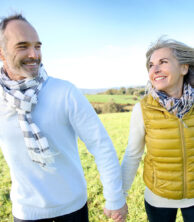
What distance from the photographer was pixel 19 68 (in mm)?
1576

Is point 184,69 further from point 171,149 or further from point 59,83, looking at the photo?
point 59,83

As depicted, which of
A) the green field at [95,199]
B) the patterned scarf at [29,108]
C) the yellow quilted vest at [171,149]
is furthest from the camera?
the green field at [95,199]

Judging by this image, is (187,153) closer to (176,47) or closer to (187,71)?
(187,71)

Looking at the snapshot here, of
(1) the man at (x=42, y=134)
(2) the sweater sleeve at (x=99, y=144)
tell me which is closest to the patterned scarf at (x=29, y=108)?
(1) the man at (x=42, y=134)

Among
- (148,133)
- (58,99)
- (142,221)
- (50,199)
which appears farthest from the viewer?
(142,221)

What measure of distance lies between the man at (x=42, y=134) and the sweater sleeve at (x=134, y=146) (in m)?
0.33

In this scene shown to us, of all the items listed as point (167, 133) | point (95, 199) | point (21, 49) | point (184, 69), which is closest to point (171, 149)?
point (167, 133)

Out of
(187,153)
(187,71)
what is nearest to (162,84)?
(187,71)

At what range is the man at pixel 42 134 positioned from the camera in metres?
1.50

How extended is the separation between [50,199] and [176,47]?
1639mm

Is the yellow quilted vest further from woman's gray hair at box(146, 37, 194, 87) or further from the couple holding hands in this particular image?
woman's gray hair at box(146, 37, 194, 87)

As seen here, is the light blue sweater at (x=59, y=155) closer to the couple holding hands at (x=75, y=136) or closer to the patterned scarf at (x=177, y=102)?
the couple holding hands at (x=75, y=136)

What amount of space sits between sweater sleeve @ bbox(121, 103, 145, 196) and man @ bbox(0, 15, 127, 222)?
0.33 metres

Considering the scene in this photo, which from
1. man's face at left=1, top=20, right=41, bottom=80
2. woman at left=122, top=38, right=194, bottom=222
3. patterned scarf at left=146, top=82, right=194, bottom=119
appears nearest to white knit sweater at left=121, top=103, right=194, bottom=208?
woman at left=122, top=38, right=194, bottom=222
